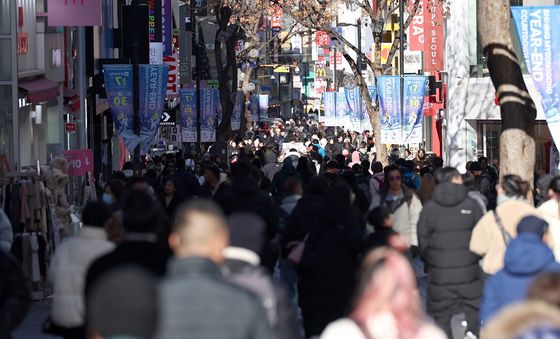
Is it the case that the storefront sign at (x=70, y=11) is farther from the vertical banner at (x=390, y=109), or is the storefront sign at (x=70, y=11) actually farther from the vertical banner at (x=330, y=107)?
the vertical banner at (x=330, y=107)

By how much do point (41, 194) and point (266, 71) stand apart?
132578 mm

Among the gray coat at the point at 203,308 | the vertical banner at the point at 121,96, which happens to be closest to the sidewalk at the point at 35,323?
the gray coat at the point at 203,308

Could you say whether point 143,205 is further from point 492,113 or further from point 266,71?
point 266,71

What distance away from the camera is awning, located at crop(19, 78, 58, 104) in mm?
26922

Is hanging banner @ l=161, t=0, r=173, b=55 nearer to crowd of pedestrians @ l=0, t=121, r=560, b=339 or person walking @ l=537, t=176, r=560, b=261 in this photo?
crowd of pedestrians @ l=0, t=121, r=560, b=339

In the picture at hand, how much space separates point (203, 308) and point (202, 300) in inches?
1.5

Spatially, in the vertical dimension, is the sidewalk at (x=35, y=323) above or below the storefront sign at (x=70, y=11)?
below

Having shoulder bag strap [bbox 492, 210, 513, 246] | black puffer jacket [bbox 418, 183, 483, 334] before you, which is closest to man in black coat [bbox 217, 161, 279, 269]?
black puffer jacket [bbox 418, 183, 483, 334]

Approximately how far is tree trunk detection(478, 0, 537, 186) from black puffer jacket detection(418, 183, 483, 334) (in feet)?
15.8

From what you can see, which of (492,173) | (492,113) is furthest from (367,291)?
(492,113)

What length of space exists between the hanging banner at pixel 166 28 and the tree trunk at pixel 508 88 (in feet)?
112

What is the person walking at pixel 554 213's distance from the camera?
12.4m

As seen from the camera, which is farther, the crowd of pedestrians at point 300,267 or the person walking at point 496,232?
the person walking at point 496,232

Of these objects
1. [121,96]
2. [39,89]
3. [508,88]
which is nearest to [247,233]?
[508,88]
